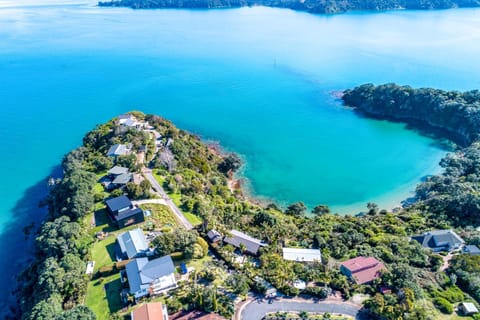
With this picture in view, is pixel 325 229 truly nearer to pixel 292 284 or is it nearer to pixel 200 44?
pixel 292 284

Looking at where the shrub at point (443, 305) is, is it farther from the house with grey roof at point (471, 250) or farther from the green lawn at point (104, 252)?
the green lawn at point (104, 252)

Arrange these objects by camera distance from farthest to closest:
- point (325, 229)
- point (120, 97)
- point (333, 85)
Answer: point (333, 85) < point (120, 97) < point (325, 229)

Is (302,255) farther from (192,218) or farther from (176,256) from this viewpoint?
(192,218)

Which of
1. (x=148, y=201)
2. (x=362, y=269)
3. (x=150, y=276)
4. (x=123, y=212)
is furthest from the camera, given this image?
(x=148, y=201)

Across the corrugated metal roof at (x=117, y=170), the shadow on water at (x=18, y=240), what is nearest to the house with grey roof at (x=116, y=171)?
the corrugated metal roof at (x=117, y=170)

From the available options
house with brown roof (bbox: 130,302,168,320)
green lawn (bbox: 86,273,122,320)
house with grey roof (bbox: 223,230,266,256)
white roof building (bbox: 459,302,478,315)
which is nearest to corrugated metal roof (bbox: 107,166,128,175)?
green lawn (bbox: 86,273,122,320)

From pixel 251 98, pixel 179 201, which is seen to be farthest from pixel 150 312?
pixel 251 98

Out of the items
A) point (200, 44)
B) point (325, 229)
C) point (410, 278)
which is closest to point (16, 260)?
point (325, 229)
